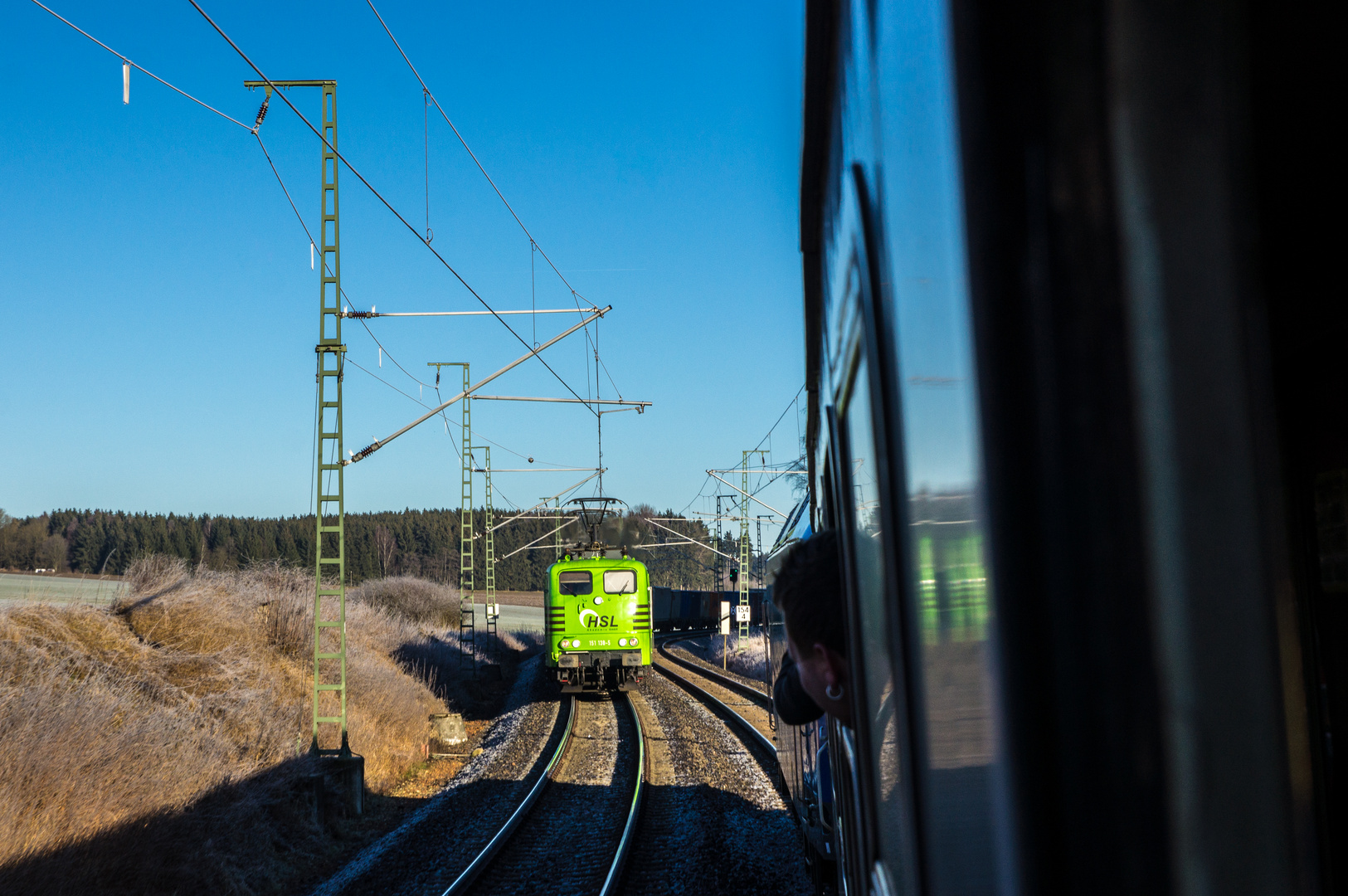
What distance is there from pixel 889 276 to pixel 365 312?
12.0 metres

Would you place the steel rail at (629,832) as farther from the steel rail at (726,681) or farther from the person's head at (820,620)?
the person's head at (820,620)

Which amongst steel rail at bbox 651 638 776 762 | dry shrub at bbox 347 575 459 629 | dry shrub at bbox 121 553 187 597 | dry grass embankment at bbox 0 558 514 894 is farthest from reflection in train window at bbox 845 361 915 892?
dry shrub at bbox 347 575 459 629

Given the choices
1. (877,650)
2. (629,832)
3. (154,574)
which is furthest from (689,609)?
(877,650)

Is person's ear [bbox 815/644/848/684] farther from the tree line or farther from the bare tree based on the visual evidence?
the bare tree

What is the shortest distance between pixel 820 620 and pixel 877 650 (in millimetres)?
561

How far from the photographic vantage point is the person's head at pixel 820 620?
5.91 feet

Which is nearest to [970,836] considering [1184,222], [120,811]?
[1184,222]

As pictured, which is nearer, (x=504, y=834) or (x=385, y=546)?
(x=504, y=834)

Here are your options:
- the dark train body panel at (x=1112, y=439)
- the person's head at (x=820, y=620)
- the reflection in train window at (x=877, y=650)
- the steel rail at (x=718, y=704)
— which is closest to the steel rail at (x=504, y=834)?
the steel rail at (x=718, y=704)

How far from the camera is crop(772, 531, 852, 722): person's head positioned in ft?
5.91

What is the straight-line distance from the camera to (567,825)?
9266 mm

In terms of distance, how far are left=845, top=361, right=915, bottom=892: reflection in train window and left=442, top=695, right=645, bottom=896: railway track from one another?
258 inches

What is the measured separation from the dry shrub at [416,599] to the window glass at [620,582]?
1992cm

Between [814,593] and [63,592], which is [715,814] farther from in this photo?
[63,592]
